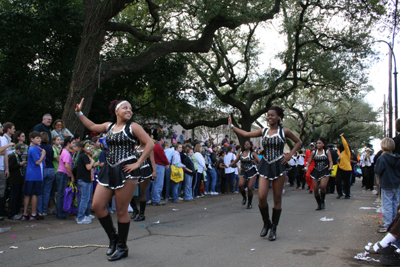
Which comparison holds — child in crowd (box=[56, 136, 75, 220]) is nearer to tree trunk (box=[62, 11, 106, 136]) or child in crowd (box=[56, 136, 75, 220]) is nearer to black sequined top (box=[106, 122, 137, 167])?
black sequined top (box=[106, 122, 137, 167])

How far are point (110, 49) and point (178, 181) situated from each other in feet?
36.0

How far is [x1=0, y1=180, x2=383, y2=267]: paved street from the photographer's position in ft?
15.6

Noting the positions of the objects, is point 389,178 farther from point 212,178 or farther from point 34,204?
point 212,178

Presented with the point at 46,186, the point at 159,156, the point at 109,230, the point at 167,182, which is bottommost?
the point at 109,230

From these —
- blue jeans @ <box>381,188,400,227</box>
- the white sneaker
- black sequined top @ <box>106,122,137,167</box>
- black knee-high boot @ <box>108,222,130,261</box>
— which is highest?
black sequined top @ <box>106,122,137,167</box>

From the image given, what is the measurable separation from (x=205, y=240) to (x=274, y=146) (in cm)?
198

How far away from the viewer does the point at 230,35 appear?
26.7 metres

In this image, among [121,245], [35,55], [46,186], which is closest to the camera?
[121,245]

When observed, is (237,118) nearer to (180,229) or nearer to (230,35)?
(230,35)

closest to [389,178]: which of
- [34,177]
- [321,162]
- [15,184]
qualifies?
[321,162]

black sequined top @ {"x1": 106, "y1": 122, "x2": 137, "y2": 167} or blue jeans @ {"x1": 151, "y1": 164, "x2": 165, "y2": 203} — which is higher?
black sequined top @ {"x1": 106, "y1": 122, "x2": 137, "y2": 167}

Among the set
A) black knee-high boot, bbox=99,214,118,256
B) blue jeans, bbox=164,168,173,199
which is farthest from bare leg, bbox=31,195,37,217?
blue jeans, bbox=164,168,173,199

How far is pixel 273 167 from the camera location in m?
6.23

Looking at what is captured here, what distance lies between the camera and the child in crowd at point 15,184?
26.5 feet
